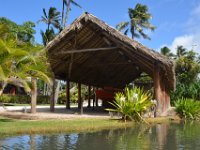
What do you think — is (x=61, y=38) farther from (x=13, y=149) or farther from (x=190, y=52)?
(x=190, y=52)

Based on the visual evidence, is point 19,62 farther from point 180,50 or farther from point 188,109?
point 180,50

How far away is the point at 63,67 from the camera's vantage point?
22.3m

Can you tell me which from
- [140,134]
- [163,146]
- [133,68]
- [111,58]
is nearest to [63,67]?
[111,58]

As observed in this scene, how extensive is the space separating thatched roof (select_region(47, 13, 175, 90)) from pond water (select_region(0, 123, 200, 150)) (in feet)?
19.5

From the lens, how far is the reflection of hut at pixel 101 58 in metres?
16.9

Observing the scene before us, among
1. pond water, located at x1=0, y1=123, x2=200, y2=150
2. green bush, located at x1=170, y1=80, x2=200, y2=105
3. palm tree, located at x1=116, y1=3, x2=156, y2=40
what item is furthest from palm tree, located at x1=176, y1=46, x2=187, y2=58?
pond water, located at x1=0, y1=123, x2=200, y2=150

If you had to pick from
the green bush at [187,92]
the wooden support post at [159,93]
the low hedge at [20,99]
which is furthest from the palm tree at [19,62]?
the low hedge at [20,99]

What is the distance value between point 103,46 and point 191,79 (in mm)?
20282

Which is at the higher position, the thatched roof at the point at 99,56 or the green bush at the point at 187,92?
the thatched roof at the point at 99,56

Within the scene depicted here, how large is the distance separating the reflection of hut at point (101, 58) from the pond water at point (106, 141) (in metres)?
5.94

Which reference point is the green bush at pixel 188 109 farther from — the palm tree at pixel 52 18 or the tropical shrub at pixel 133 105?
the palm tree at pixel 52 18

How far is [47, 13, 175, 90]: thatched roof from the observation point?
663 inches

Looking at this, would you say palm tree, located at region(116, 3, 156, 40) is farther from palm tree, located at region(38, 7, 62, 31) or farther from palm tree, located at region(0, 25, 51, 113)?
palm tree, located at region(0, 25, 51, 113)

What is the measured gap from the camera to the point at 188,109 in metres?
18.0
